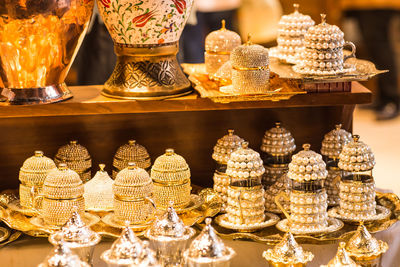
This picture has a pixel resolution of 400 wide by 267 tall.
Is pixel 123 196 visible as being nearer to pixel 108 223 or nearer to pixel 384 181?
pixel 108 223

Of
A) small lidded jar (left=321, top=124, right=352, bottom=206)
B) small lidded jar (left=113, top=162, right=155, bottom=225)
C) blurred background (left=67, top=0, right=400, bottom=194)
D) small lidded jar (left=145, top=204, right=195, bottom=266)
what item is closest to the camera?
small lidded jar (left=145, top=204, right=195, bottom=266)

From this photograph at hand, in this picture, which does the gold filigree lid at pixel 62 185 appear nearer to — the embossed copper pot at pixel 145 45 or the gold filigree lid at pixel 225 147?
the embossed copper pot at pixel 145 45

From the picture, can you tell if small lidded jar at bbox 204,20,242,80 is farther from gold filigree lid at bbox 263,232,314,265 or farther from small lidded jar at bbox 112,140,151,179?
gold filigree lid at bbox 263,232,314,265

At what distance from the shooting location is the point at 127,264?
1.30 meters

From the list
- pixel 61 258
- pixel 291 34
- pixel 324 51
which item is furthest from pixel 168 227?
pixel 291 34

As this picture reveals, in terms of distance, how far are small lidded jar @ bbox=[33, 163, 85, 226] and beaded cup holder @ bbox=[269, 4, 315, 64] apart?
65 cm

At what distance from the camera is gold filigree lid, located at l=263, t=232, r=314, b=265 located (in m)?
1.42

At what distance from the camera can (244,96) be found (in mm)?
1599

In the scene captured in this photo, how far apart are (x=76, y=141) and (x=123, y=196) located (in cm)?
27

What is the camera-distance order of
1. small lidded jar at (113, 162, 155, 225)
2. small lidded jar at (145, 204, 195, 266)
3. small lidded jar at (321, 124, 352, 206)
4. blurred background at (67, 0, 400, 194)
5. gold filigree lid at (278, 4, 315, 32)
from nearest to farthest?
small lidded jar at (145, 204, 195, 266), small lidded jar at (113, 162, 155, 225), small lidded jar at (321, 124, 352, 206), gold filigree lid at (278, 4, 315, 32), blurred background at (67, 0, 400, 194)

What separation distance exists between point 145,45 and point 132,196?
0.35 meters

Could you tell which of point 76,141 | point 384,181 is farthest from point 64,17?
point 384,181

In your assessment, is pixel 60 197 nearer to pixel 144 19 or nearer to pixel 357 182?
pixel 144 19

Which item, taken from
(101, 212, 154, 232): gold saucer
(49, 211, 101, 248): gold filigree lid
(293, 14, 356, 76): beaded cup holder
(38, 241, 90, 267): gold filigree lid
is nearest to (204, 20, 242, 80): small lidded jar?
(293, 14, 356, 76): beaded cup holder
